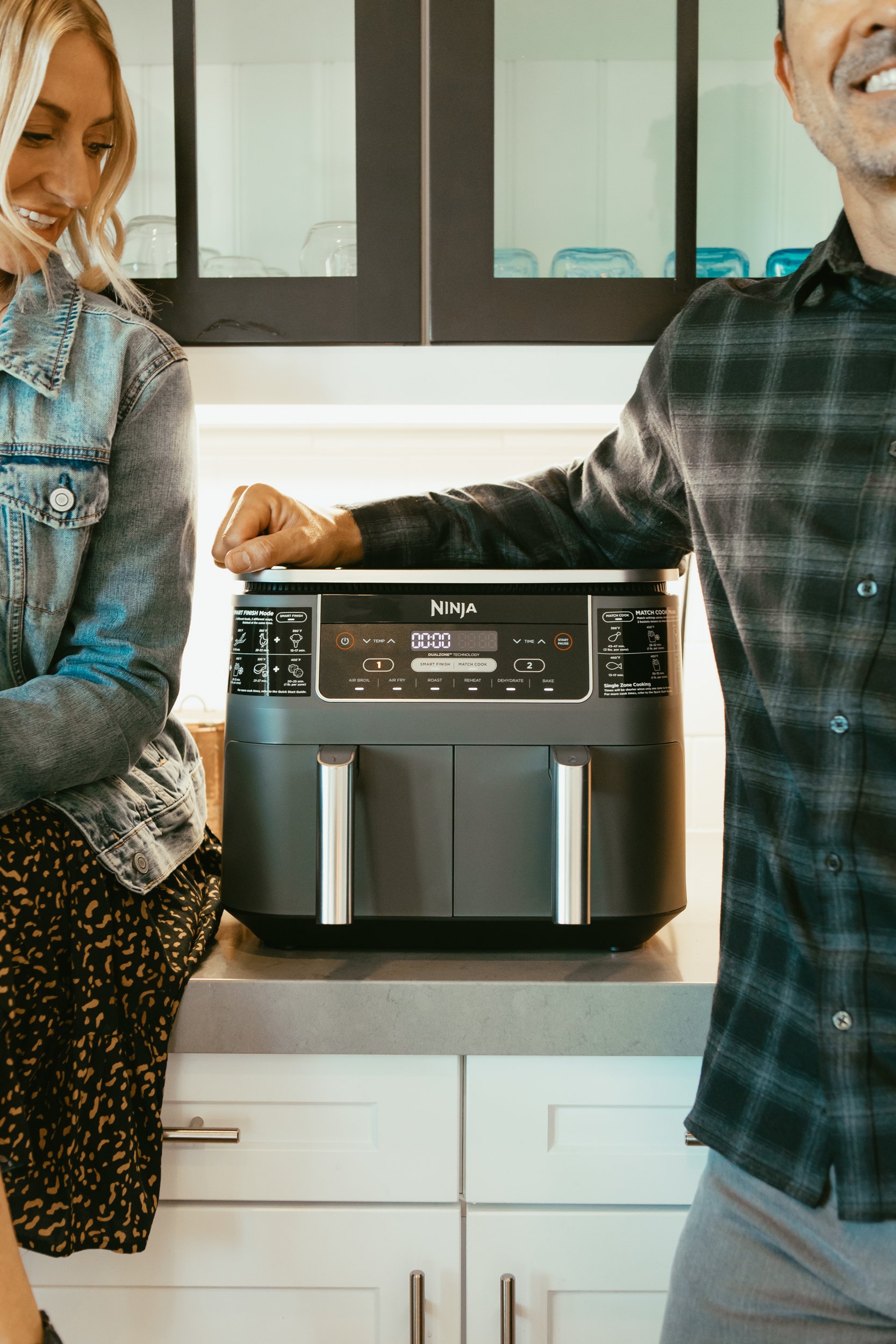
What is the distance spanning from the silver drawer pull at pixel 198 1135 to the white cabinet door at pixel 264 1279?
58 millimetres

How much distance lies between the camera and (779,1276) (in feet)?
2.36

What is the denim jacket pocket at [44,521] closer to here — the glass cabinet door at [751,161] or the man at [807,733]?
the man at [807,733]

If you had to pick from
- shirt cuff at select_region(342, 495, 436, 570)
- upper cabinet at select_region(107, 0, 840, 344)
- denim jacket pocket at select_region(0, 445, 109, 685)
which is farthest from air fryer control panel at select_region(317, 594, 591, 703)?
upper cabinet at select_region(107, 0, 840, 344)

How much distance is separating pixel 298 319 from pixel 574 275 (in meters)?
0.28

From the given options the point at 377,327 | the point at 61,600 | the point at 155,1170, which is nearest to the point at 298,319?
the point at 377,327

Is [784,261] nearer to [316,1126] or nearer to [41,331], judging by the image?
[41,331]

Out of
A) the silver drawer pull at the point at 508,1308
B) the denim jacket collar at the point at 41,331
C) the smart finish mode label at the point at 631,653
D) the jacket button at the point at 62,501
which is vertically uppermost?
the denim jacket collar at the point at 41,331

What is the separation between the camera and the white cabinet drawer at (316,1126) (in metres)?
0.89

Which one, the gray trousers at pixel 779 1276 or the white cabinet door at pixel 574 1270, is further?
the white cabinet door at pixel 574 1270

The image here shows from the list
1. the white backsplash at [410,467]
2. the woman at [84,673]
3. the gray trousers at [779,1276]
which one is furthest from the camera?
the white backsplash at [410,467]

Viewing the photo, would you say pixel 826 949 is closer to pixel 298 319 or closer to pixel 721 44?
pixel 298 319

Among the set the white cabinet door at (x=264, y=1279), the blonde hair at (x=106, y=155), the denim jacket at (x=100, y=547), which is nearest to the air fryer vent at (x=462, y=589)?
the denim jacket at (x=100, y=547)

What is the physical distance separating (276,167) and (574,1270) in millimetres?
1070

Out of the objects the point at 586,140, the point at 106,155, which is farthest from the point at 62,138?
the point at 586,140
